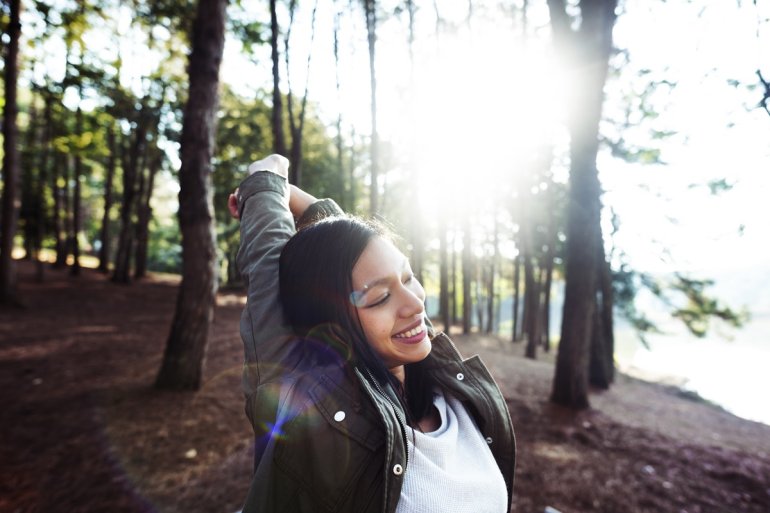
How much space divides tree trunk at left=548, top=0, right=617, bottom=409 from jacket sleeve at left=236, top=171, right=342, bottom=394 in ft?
22.1

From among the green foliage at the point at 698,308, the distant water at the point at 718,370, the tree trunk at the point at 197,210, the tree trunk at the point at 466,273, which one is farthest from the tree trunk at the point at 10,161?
the green foliage at the point at 698,308

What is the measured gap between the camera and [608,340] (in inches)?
436

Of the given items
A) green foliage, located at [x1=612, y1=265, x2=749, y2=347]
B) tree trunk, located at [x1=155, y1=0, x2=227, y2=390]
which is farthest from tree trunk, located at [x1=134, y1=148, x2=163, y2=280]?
green foliage, located at [x1=612, y1=265, x2=749, y2=347]

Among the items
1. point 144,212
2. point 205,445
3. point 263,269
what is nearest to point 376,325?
point 263,269

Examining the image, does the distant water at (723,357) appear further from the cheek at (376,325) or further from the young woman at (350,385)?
the cheek at (376,325)

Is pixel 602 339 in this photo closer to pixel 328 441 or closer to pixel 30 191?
pixel 328 441

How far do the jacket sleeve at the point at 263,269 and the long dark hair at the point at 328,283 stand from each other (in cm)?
8

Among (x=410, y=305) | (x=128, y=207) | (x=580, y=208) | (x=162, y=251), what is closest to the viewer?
(x=410, y=305)

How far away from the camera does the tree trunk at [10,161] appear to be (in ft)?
33.1

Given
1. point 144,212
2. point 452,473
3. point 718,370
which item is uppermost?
point 144,212

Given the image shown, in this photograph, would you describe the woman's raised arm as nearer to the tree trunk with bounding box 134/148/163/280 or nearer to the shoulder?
the shoulder

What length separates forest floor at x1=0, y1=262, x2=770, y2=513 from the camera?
3758 millimetres

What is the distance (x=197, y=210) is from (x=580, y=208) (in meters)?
6.85

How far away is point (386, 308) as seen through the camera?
156 cm
